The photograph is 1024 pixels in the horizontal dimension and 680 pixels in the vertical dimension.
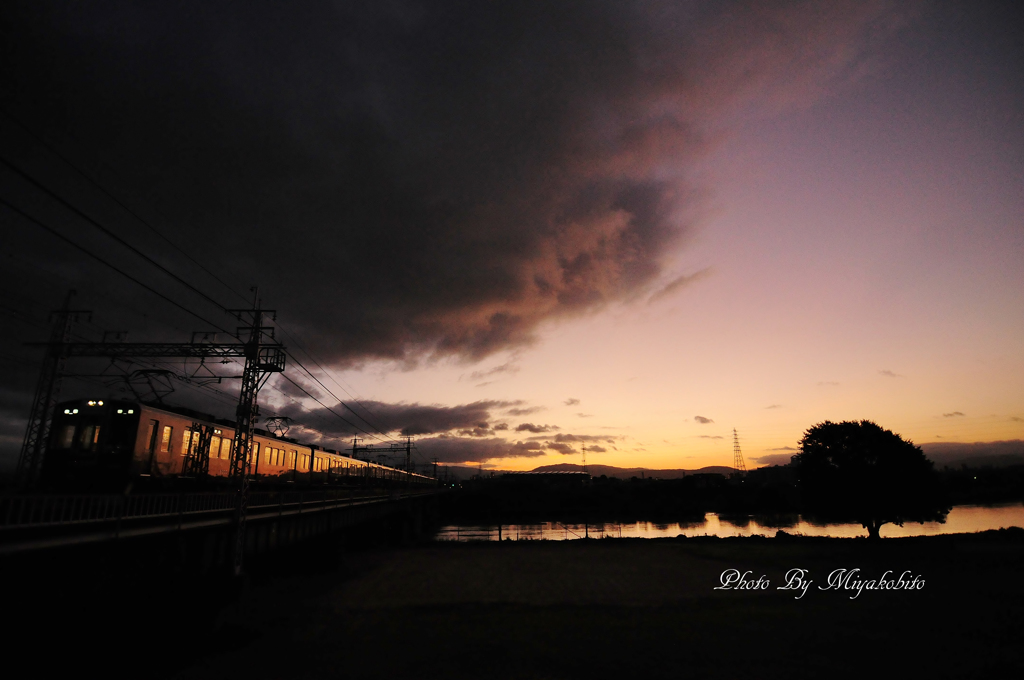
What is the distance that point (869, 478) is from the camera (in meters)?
37.8

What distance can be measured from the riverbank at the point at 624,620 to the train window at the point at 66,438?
10.1 meters

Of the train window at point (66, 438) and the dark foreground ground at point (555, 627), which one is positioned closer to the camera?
the dark foreground ground at point (555, 627)

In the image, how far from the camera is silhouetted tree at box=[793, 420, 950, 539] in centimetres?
3741

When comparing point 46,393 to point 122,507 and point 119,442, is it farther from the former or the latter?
point 122,507

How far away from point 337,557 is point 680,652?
916 inches

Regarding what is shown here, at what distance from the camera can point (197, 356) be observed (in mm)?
21969

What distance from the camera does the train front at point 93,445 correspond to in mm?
18641

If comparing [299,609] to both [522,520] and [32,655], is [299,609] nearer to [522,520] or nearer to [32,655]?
[32,655]

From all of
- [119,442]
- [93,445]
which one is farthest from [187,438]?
[93,445]

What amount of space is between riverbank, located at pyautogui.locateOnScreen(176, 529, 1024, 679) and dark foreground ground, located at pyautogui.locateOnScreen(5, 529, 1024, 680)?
8 cm

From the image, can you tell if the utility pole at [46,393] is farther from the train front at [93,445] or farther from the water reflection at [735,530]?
the water reflection at [735,530]

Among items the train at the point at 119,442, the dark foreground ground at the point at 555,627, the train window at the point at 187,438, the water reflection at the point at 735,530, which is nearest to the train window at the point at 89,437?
the train at the point at 119,442

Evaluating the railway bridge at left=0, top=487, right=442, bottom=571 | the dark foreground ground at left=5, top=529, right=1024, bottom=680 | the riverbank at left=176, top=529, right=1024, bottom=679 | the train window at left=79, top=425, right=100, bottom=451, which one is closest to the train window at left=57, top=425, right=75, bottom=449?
the train window at left=79, top=425, right=100, bottom=451

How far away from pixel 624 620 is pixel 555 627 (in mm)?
2849
